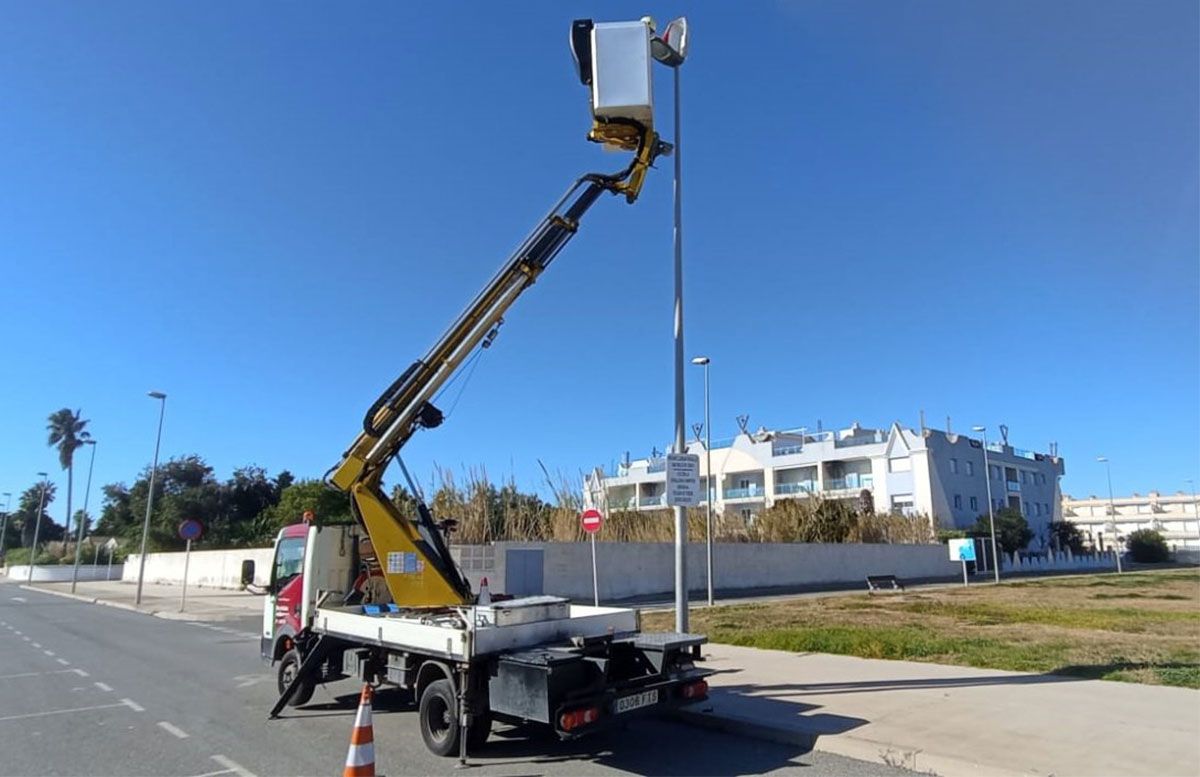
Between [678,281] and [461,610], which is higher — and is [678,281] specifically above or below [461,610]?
above

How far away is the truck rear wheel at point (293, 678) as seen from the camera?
9059 mm

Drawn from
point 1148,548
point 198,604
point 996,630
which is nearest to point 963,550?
point 996,630

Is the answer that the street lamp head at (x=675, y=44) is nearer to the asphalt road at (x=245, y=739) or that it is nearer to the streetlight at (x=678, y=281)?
the streetlight at (x=678, y=281)

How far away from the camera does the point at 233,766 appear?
6742 millimetres

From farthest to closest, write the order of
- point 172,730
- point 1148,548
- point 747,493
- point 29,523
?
point 29,523 → point 1148,548 → point 747,493 → point 172,730

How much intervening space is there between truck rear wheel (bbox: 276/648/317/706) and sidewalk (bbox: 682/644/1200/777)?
14.9 ft

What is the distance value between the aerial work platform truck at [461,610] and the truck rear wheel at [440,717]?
0.01 metres

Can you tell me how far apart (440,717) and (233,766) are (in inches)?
72.1

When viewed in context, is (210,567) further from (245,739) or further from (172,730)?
(245,739)

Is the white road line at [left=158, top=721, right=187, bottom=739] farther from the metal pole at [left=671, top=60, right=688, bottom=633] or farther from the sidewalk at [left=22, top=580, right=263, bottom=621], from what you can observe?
the sidewalk at [left=22, top=580, right=263, bottom=621]

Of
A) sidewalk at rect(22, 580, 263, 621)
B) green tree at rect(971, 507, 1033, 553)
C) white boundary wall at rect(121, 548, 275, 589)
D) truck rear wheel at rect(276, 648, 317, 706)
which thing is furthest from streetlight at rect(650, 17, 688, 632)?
green tree at rect(971, 507, 1033, 553)

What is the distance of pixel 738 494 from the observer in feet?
235

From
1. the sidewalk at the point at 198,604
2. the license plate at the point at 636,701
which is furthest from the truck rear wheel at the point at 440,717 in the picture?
the sidewalk at the point at 198,604

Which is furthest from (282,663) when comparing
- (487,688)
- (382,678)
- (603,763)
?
(603,763)
